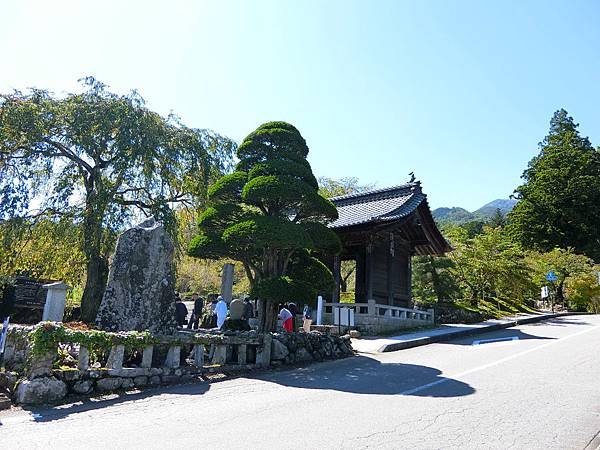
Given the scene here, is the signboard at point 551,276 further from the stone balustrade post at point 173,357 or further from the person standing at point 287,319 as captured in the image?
the stone balustrade post at point 173,357

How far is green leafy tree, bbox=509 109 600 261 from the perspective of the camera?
47531mm

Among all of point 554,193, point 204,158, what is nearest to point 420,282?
point 204,158

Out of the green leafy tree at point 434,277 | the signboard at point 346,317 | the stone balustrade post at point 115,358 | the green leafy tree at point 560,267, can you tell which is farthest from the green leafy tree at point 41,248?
the green leafy tree at point 560,267

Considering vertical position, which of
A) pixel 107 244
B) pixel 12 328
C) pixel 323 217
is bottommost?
pixel 12 328

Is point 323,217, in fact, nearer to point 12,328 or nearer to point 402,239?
point 12,328

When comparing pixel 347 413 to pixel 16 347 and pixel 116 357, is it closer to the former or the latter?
pixel 116 357

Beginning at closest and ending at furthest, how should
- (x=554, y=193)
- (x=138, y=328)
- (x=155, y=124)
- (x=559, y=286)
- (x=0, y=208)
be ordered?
(x=138, y=328), (x=0, y=208), (x=155, y=124), (x=559, y=286), (x=554, y=193)

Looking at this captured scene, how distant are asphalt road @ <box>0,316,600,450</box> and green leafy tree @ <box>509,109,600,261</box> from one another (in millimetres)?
44737

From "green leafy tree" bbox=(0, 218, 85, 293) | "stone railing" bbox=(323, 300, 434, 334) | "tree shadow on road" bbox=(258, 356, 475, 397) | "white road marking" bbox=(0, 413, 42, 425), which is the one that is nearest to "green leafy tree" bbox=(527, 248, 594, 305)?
"stone railing" bbox=(323, 300, 434, 334)

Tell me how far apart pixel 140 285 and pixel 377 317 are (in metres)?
10.3

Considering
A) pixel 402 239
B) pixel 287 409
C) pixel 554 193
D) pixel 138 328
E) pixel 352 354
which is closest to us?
pixel 287 409

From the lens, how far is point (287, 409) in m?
6.20

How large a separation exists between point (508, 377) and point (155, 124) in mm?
12382

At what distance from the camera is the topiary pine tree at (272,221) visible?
10.5 metres
